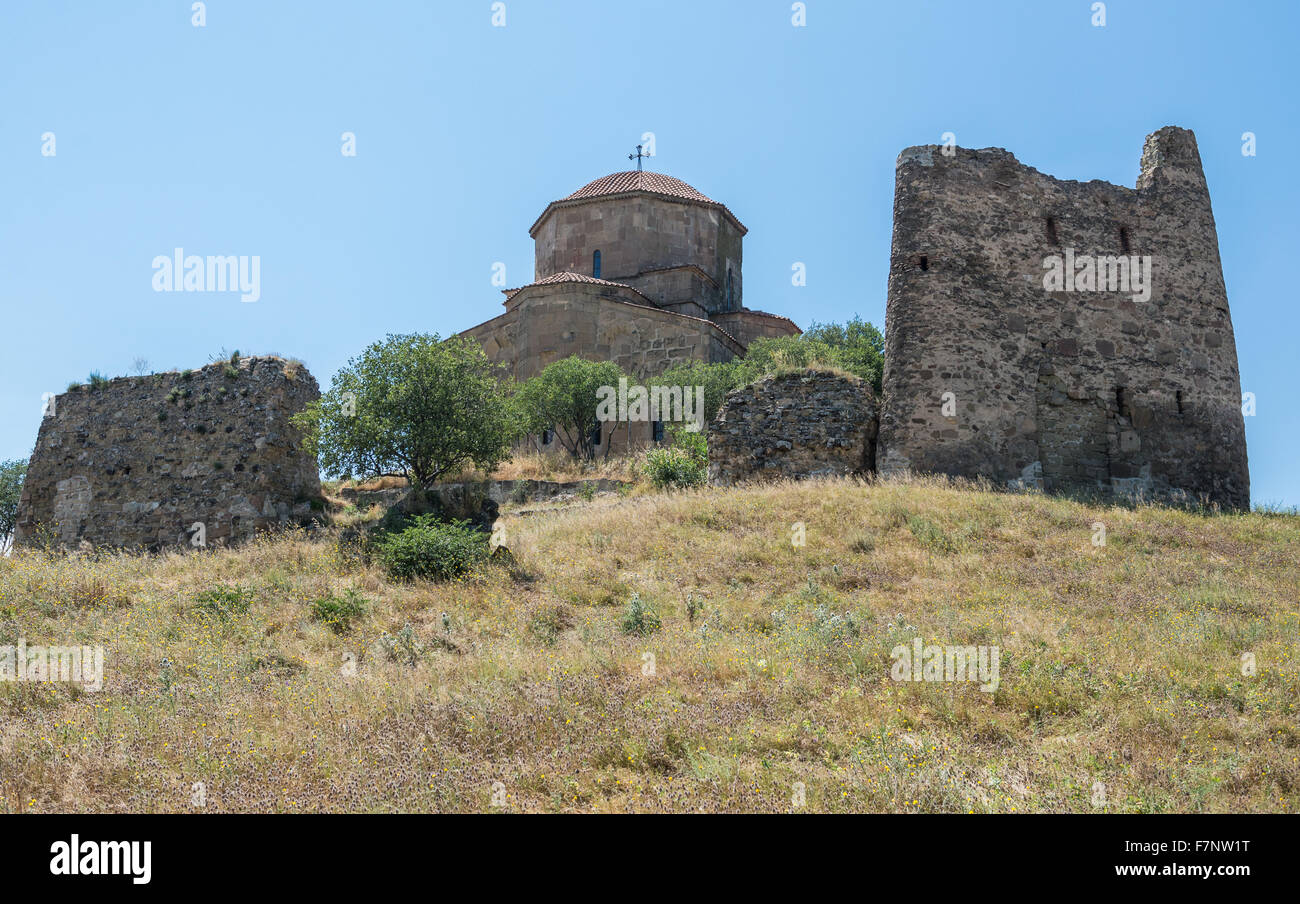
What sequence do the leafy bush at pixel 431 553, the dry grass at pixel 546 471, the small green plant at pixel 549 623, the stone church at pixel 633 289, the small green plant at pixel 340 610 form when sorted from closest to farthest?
1. the small green plant at pixel 549 623
2. the small green plant at pixel 340 610
3. the leafy bush at pixel 431 553
4. the dry grass at pixel 546 471
5. the stone church at pixel 633 289

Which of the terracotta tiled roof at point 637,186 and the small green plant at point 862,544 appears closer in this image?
the small green plant at point 862,544

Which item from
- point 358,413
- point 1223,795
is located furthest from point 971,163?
point 1223,795

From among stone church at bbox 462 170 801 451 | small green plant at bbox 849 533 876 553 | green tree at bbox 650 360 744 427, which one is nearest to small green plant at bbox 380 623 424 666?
small green plant at bbox 849 533 876 553

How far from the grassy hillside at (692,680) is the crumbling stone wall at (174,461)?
386cm

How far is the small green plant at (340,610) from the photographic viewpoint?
970 centimetres

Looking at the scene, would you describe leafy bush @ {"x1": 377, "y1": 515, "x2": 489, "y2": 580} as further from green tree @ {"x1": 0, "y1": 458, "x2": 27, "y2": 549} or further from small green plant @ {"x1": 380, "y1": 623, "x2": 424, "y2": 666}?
green tree @ {"x1": 0, "y1": 458, "x2": 27, "y2": 549}

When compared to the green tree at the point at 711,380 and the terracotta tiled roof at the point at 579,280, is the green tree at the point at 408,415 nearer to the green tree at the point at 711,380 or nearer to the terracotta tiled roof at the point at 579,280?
the green tree at the point at 711,380

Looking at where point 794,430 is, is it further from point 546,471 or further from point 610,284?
point 610,284

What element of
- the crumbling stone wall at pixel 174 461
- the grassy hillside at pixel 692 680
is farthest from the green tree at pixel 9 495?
the grassy hillside at pixel 692 680

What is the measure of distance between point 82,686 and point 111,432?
12.0 metres

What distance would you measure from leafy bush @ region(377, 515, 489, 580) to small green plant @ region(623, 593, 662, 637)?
124 inches

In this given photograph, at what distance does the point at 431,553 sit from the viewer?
11875mm
